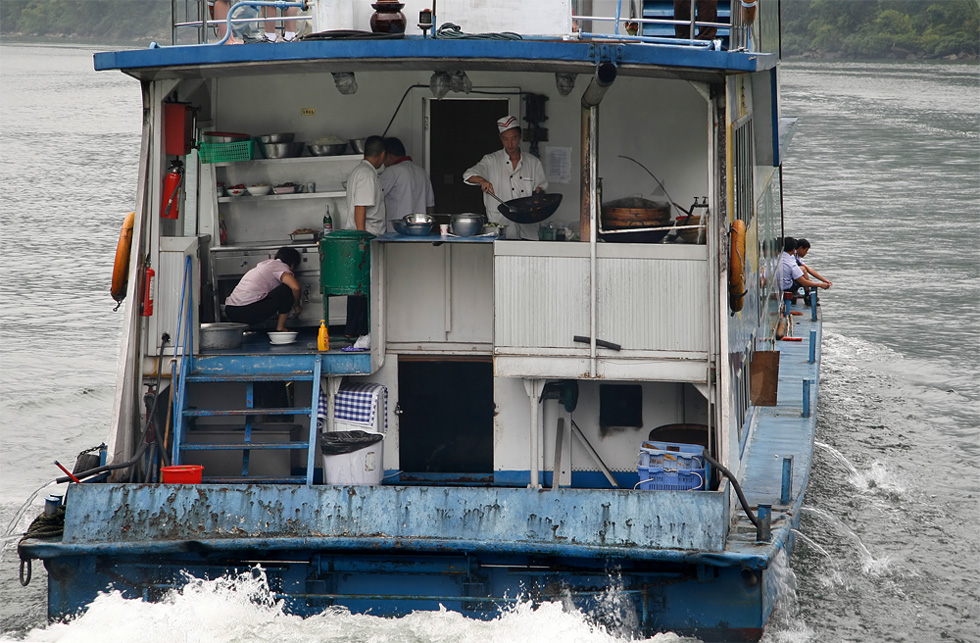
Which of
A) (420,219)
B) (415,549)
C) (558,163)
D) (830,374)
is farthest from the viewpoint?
(830,374)

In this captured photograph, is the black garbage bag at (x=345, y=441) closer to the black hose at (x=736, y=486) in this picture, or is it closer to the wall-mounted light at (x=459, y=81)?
the black hose at (x=736, y=486)

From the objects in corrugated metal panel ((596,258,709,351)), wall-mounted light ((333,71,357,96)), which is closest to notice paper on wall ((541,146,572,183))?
corrugated metal panel ((596,258,709,351))

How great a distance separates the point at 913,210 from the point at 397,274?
73.6 ft

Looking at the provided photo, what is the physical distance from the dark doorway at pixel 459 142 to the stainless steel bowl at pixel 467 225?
0.88 meters

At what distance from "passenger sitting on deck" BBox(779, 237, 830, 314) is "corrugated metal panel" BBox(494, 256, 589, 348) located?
819 centimetres

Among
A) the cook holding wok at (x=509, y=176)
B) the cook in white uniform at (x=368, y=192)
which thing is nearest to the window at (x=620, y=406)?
the cook holding wok at (x=509, y=176)

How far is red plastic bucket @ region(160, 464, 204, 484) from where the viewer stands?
7.31 meters

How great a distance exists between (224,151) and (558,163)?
232cm

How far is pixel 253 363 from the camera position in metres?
7.91

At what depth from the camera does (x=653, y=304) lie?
7.39 m

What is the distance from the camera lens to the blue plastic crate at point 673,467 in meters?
7.40

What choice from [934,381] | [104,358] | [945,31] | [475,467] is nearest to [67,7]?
[945,31]

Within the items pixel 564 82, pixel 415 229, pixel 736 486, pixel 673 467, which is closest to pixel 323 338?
pixel 415 229

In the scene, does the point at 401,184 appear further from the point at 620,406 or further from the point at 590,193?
the point at 620,406
